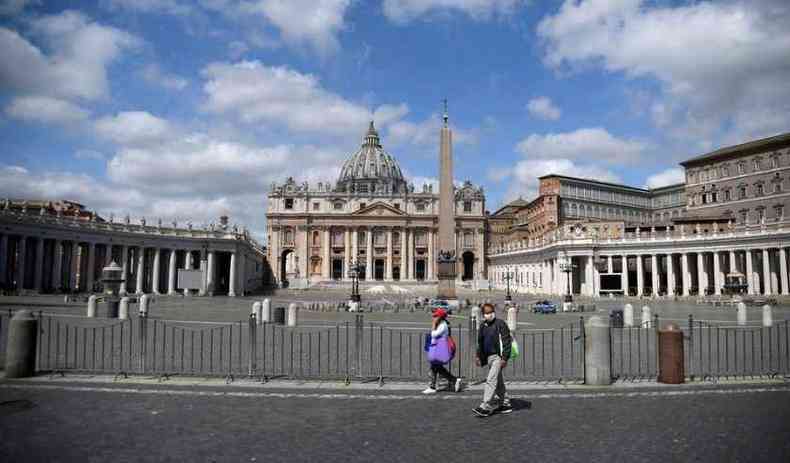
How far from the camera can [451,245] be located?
34.2 metres

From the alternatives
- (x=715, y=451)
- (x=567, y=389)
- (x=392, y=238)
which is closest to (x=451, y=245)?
(x=567, y=389)

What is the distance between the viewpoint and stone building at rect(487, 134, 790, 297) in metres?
52.5

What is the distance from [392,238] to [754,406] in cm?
9807

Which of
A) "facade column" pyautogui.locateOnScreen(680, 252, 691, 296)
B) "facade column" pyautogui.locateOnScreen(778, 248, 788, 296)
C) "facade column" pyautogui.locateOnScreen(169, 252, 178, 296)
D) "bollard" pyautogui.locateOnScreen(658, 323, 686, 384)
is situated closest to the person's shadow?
"bollard" pyautogui.locateOnScreen(658, 323, 686, 384)

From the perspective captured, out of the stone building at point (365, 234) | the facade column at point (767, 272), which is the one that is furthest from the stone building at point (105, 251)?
the facade column at point (767, 272)

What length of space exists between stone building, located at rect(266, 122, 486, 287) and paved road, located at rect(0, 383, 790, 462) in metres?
92.8

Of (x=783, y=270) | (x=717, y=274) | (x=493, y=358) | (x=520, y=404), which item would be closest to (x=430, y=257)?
(x=717, y=274)

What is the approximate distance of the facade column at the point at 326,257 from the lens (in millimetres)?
103062

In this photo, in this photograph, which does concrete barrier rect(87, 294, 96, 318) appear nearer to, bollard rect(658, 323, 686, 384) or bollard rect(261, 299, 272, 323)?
bollard rect(261, 299, 272, 323)

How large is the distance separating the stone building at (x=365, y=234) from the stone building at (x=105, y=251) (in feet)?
65.6

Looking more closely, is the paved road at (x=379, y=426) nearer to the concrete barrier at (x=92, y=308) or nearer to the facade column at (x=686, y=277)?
the concrete barrier at (x=92, y=308)

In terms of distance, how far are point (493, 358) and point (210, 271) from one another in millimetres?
67596

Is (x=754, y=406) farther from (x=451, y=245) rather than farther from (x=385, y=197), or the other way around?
(x=385, y=197)

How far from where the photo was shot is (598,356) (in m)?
10.1
